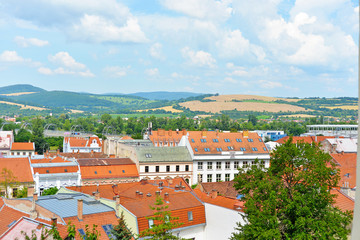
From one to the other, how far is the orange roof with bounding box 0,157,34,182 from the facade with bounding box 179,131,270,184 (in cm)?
2679

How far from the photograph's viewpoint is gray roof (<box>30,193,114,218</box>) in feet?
108

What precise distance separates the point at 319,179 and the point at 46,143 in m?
120

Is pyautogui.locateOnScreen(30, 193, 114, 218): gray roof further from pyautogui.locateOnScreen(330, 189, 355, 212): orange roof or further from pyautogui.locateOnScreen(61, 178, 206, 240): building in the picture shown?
pyautogui.locateOnScreen(330, 189, 355, 212): orange roof

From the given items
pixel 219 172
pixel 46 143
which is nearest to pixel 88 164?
pixel 219 172

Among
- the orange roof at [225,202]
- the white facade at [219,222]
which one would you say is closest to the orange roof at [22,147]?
the orange roof at [225,202]

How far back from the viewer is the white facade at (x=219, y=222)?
3647 cm

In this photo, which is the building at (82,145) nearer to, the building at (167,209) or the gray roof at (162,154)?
the gray roof at (162,154)

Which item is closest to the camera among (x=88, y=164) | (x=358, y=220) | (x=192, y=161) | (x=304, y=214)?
(x=358, y=220)

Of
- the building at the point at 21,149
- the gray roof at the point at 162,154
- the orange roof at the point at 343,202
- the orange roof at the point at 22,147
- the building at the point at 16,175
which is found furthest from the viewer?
the orange roof at the point at 22,147

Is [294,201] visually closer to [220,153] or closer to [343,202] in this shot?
[343,202]

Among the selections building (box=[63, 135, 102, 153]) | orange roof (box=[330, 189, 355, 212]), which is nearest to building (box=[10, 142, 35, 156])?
building (box=[63, 135, 102, 153])

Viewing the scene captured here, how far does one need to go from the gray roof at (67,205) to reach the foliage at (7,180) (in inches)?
719

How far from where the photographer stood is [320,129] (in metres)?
170

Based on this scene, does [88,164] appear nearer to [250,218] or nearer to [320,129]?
[250,218]
